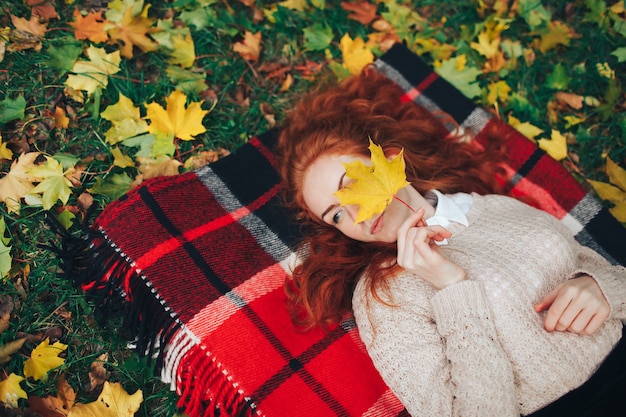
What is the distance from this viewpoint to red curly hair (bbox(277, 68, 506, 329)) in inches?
95.3

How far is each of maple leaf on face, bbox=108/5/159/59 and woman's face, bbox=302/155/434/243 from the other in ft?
4.72

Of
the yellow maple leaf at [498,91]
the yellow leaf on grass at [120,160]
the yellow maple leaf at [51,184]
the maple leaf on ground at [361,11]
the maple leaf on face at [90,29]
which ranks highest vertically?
the yellow maple leaf at [498,91]

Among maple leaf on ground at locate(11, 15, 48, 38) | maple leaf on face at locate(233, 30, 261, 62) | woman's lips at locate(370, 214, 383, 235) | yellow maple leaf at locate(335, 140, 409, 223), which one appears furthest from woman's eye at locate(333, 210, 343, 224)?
maple leaf on ground at locate(11, 15, 48, 38)

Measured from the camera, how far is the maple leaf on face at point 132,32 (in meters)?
2.98

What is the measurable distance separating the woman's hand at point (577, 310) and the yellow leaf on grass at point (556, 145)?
1.25 meters

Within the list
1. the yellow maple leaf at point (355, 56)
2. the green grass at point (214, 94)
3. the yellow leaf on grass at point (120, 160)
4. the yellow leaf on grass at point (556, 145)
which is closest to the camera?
the green grass at point (214, 94)

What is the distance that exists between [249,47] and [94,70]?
3.15ft

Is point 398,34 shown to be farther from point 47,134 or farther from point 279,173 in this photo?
point 47,134

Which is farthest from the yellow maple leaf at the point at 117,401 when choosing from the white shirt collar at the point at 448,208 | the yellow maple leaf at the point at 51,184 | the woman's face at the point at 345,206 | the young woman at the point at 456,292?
the white shirt collar at the point at 448,208

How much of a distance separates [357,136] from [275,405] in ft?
4.53

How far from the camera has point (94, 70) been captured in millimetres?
2918

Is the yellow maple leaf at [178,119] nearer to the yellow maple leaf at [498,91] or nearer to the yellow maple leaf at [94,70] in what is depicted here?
the yellow maple leaf at [94,70]

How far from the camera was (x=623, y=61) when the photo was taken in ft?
10.8

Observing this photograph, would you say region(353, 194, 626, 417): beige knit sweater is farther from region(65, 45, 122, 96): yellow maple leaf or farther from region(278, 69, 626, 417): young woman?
region(65, 45, 122, 96): yellow maple leaf
